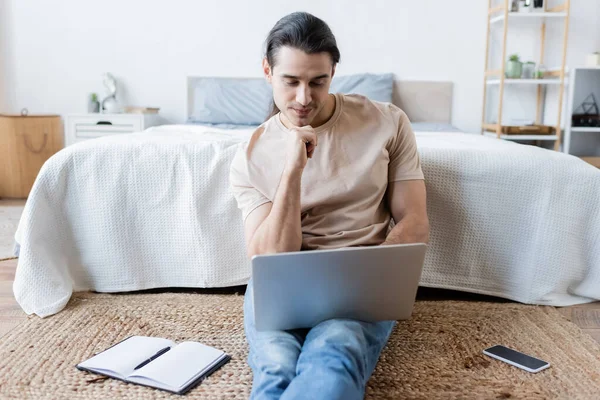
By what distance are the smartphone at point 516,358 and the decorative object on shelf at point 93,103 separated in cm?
327

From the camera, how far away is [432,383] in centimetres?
147

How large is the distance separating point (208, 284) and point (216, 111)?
205cm

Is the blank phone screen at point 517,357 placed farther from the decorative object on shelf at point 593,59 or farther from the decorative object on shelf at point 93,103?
the decorative object on shelf at point 93,103

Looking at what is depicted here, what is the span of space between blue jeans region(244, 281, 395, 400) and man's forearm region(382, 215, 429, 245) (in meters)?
0.23

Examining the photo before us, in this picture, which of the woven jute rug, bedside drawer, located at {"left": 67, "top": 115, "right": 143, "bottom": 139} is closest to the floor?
the woven jute rug

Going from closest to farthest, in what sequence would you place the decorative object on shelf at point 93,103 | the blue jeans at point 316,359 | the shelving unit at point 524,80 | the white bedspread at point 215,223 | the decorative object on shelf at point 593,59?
the blue jeans at point 316,359 < the white bedspread at point 215,223 < the shelving unit at point 524,80 < the decorative object on shelf at point 593,59 < the decorative object on shelf at point 93,103

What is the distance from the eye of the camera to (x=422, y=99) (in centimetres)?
415

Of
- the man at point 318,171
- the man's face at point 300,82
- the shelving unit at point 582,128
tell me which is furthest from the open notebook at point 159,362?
the shelving unit at point 582,128

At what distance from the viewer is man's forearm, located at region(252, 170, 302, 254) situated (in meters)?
1.40

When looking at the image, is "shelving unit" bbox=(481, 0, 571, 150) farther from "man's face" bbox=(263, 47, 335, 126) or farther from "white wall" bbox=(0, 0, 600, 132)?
"man's face" bbox=(263, 47, 335, 126)

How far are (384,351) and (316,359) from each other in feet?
1.84

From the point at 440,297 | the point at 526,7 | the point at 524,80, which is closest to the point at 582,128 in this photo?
the point at 524,80

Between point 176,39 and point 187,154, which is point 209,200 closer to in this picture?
point 187,154

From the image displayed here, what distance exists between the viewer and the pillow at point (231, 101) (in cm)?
387
